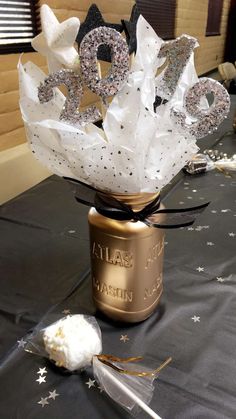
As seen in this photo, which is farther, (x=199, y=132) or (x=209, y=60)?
(x=209, y=60)

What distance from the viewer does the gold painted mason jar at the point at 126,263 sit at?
49 centimetres

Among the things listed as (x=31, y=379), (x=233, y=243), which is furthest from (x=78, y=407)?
(x=233, y=243)

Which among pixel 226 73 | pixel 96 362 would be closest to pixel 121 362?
pixel 96 362

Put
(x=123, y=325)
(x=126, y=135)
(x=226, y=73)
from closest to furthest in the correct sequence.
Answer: (x=126, y=135) < (x=123, y=325) < (x=226, y=73)

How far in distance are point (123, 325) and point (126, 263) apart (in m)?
0.12

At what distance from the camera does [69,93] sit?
1.47ft

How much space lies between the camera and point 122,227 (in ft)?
1.59

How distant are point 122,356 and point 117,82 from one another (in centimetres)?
39

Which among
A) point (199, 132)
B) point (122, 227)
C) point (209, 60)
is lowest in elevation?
point (209, 60)

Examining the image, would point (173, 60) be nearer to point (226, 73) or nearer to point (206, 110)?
point (206, 110)

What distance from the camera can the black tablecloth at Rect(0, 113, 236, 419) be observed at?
0.45 meters

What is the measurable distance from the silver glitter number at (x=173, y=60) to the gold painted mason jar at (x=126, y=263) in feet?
0.50

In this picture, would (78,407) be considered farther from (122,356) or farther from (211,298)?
(211,298)

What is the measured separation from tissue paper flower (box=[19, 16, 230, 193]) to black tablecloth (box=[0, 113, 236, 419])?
10.0 inches
